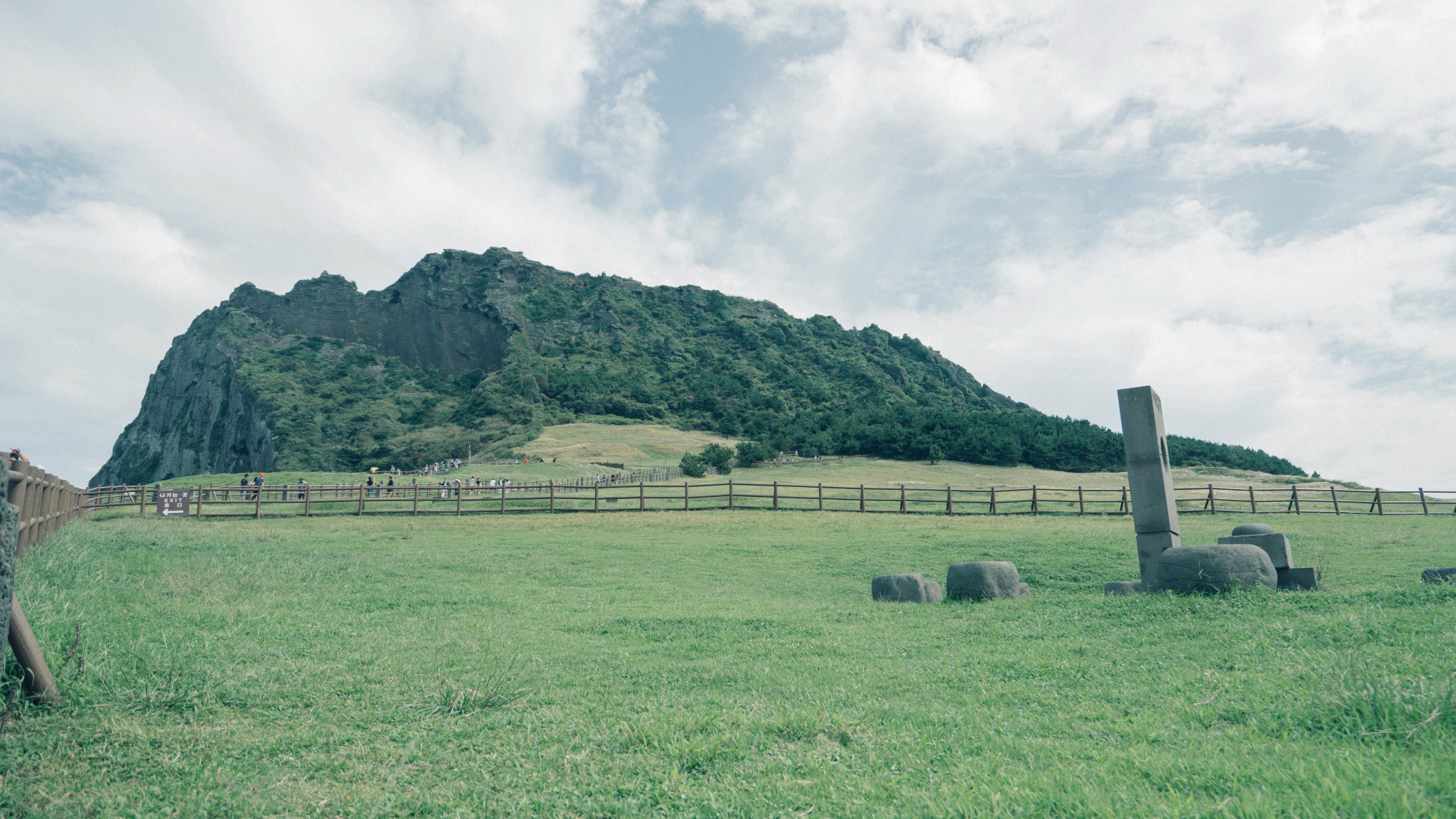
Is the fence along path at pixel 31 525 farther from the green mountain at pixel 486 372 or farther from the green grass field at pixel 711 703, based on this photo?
the green mountain at pixel 486 372

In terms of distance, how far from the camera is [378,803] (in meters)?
3.37

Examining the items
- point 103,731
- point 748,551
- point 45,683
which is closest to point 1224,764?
point 103,731

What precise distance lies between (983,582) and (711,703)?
638 cm

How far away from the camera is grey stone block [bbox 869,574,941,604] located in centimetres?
1042

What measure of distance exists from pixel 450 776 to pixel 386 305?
636 feet

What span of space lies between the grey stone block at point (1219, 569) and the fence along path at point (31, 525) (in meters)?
10.0

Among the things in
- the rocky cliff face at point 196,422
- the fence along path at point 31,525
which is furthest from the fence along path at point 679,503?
the rocky cliff face at point 196,422

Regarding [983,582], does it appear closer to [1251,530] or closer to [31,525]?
[1251,530]

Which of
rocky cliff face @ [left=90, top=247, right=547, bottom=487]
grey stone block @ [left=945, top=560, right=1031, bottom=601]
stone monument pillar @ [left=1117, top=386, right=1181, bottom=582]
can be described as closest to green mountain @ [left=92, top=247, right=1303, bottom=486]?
rocky cliff face @ [left=90, top=247, right=547, bottom=487]

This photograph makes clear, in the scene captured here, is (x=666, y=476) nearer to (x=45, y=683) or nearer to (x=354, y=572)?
(x=354, y=572)

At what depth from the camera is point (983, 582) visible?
10.2 m

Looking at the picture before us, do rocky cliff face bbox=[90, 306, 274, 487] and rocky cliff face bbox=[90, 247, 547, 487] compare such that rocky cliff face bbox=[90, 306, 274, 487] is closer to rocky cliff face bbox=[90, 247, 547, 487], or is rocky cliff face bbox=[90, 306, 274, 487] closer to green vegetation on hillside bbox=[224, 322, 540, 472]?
rocky cliff face bbox=[90, 247, 547, 487]

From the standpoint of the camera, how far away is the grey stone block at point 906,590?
10.4 meters

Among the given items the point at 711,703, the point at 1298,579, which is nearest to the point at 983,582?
the point at 1298,579
